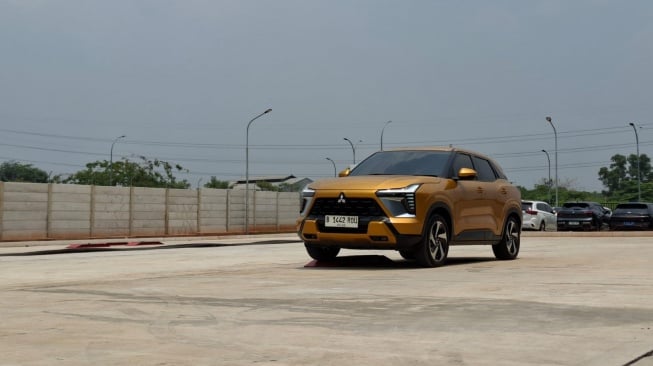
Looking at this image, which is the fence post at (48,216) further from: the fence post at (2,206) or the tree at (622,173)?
the tree at (622,173)

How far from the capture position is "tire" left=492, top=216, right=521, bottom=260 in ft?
44.8

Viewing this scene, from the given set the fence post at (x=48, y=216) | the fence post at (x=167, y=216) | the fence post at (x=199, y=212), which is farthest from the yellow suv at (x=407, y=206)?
the fence post at (x=199, y=212)

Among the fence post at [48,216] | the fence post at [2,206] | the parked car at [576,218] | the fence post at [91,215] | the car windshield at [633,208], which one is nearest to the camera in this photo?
the fence post at [2,206]

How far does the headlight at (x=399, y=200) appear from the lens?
1091 cm

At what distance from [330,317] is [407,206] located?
4.95m

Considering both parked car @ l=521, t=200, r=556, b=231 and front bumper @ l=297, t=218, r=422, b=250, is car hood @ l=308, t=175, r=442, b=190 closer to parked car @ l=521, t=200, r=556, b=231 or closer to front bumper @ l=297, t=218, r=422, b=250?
front bumper @ l=297, t=218, r=422, b=250

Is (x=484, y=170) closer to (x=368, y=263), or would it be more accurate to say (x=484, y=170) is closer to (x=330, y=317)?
(x=368, y=263)

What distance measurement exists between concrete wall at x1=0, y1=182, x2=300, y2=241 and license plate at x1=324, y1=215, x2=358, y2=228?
2557 cm

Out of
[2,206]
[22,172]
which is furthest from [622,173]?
[2,206]

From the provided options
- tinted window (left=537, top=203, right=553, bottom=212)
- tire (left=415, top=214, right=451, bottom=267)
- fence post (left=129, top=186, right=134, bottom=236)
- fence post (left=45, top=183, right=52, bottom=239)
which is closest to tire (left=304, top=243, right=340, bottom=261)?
tire (left=415, top=214, right=451, bottom=267)

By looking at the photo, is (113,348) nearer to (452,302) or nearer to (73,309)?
(73,309)

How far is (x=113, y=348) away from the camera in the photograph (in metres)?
4.84

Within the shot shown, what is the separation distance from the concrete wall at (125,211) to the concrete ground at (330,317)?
81.2 feet

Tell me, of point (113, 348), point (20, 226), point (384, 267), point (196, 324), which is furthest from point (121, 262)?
point (20, 226)
